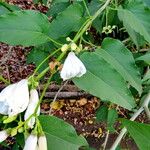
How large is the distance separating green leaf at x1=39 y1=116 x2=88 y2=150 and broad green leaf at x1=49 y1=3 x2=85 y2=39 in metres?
0.30

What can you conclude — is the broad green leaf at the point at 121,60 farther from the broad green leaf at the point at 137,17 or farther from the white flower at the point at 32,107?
the white flower at the point at 32,107

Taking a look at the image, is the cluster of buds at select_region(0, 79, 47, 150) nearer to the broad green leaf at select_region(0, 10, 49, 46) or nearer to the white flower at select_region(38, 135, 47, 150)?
the white flower at select_region(38, 135, 47, 150)

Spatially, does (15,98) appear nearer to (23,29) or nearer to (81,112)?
(23,29)

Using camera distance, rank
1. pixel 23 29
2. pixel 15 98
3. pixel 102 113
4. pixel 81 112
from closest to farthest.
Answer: pixel 15 98
pixel 23 29
pixel 102 113
pixel 81 112

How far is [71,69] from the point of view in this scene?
939 mm

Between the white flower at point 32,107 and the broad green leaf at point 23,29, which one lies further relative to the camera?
the broad green leaf at point 23,29

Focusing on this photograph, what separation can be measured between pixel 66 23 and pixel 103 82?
269 mm

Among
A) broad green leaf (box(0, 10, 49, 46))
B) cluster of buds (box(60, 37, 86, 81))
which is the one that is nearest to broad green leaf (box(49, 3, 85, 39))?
broad green leaf (box(0, 10, 49, 46))

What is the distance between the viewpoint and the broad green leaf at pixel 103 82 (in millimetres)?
1018

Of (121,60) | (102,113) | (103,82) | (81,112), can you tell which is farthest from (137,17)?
(81,112)

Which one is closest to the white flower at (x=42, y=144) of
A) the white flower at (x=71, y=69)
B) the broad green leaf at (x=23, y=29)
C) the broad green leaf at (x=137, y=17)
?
the white flower at (x=71, y=69)

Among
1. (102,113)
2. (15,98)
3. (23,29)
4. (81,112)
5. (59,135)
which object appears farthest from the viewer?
(81,112)

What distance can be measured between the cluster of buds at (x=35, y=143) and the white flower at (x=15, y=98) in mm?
61

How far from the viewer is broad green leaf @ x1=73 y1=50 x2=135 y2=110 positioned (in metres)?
1.02
